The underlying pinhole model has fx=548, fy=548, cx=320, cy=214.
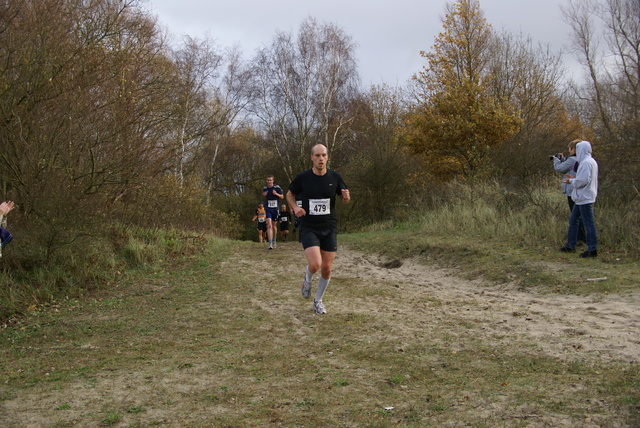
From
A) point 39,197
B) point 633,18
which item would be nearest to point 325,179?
point 39,197

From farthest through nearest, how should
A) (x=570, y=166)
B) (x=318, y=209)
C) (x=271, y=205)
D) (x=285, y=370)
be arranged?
1. (x=271, y=205)
2. (x=570, y=166)
3. (x=318, y=209)
4. (x=285, y=370)

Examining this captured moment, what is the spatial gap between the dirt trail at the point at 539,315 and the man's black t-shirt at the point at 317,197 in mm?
1657

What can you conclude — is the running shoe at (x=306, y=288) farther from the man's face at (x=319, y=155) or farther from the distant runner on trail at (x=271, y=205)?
the distant runner on trail at (x=271, y=205)

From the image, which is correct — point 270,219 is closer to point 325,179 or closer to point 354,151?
point 325,179

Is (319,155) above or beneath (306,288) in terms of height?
above

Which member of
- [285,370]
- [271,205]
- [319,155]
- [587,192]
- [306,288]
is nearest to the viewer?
[285,370]

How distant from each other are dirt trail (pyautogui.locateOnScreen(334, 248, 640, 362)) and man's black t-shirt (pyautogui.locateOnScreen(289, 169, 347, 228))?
166cm

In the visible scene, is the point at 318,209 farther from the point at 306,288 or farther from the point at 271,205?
the point at 271,205

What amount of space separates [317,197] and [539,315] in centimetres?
309

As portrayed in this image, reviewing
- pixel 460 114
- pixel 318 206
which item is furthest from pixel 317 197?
pixel 460 114

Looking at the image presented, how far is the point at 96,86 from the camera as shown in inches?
436

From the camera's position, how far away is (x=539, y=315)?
6.55 m

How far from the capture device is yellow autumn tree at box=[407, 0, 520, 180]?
22.6m

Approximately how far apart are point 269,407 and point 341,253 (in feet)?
34.5
